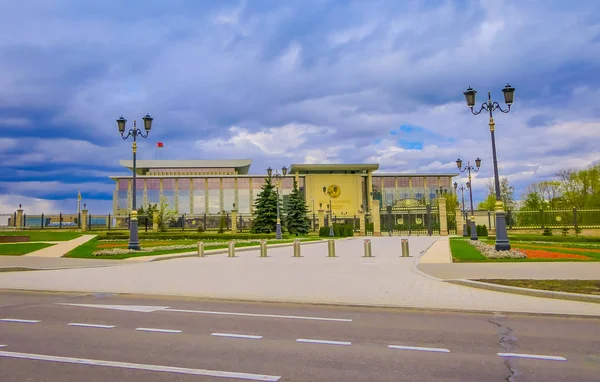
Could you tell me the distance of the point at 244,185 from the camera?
107812 millimetres

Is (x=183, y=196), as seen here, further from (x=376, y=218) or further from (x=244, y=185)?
(x=376, y=218)

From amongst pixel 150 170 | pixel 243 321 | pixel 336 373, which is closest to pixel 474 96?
pixel 243 321

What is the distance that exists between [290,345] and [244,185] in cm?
10205

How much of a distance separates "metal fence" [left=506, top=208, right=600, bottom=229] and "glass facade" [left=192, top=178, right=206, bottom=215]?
229ft

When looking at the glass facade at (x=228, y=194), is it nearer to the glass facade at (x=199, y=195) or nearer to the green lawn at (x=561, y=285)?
the glass facade at (x=199, y=195)

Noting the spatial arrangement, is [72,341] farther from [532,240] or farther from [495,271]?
[532,240]

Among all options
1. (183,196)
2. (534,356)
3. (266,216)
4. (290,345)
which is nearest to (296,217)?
(266,216)

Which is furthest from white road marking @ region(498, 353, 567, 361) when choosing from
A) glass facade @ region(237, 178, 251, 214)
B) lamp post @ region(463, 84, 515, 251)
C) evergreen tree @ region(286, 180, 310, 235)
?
glass facade @ region(237, 178, 251, 214)

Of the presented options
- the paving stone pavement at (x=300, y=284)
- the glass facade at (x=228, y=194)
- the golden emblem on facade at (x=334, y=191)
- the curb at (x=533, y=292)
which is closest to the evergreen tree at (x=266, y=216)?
the paving stone pavement at (x=300, y=284)

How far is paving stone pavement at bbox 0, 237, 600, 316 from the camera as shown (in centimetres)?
1021

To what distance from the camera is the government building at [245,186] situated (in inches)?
4154

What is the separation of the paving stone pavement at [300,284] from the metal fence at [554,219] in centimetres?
3506

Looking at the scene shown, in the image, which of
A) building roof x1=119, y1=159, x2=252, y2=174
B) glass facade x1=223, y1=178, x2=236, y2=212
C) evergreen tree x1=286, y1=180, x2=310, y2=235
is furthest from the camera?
building roof x1=119, y1=159, x2=252, y2=174

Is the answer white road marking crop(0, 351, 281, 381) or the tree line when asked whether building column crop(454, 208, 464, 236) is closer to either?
the tree line
